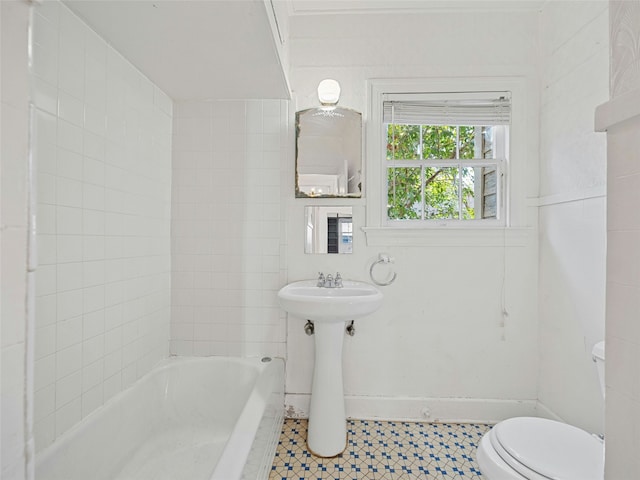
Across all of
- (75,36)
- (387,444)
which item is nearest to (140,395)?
(387,444)

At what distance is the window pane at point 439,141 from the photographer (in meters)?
2.06

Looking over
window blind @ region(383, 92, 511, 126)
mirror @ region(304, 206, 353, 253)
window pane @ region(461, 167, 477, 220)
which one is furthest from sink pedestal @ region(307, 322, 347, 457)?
window blind @ region(383, 92, 511, 126)

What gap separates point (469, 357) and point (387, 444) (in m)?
0.68

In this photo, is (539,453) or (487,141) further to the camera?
(487,141)

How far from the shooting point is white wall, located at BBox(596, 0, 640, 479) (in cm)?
57

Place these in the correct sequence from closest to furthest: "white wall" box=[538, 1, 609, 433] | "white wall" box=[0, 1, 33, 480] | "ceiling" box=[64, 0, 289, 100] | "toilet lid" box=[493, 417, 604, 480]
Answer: "white wall" box=[0, 1, 33, 480] < "toilet lid" box=[493, 417, 604, 480] < "ceiling" box=[64, 0, 289, 100] < "white wall" box=[538, 1, 609, 433]

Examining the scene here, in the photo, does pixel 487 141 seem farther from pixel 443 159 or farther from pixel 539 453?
pixel 539 453

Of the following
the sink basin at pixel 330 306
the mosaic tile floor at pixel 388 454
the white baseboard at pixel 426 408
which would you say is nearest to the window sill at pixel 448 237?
the sink basin at pixel 330 306

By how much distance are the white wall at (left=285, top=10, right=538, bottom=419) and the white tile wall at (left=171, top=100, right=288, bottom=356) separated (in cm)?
13

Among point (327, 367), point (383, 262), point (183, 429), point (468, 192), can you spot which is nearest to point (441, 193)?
point (468, 192)

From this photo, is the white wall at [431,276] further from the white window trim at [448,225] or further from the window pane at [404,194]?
the window pane at [404,194]

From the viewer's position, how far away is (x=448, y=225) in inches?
78.0

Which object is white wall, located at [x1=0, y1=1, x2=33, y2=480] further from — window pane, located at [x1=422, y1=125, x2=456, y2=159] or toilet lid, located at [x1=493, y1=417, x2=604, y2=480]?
window pane, located at [x1=422, y1=125, x2=456, y2=159]

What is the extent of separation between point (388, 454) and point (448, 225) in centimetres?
127
